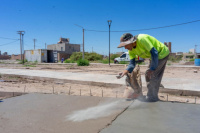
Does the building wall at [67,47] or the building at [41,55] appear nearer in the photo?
the building at [41,55]

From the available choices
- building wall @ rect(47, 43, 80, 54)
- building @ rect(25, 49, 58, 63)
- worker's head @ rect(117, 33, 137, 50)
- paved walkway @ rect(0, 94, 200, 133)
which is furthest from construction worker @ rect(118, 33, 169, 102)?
building wall @ rect(47, 43, 80, 54)

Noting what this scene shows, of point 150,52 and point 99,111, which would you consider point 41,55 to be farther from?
point 150,52

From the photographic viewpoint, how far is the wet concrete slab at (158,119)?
231cm

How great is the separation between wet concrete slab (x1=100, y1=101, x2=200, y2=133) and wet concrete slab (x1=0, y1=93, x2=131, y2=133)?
18 centimetres

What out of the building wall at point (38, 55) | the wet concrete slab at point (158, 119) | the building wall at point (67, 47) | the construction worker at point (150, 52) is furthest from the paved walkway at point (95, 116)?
the building wall at point (67, 47)

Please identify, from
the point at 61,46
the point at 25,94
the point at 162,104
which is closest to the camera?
the point at 162,104

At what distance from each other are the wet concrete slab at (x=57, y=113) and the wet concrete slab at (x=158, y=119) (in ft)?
0.60

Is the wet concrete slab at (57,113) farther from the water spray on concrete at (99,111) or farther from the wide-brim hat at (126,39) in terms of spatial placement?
the wide-brim hat at (126,39)

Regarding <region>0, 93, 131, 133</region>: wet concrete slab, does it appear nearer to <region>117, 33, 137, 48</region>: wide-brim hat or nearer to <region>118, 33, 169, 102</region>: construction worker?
<region>118, 33, 169, 102</region>: construction worker

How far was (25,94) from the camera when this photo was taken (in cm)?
456

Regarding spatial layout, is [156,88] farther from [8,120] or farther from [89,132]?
[8,120]

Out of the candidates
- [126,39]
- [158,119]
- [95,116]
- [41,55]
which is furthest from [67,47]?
[158,119]

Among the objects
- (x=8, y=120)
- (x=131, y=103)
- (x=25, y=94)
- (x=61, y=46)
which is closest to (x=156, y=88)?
(x=131, y=103)

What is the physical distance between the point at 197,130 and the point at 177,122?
313 millimetres
